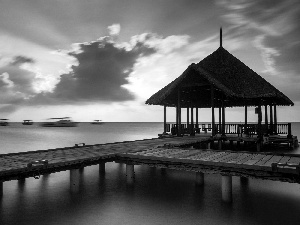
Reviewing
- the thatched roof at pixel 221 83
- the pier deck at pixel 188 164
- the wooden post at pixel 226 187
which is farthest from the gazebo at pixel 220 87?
the wooden post at pixel 226 187

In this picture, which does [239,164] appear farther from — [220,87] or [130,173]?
[220,87]

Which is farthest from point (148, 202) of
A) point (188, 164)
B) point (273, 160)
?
point (273, 160)

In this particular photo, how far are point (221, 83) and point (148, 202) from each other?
10.0 meters

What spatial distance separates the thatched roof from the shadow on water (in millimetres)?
6868

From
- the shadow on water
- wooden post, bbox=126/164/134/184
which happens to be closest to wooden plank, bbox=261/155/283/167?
the shadow on water

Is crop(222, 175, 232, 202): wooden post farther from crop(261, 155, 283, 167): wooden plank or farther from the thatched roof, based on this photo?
the thatched roof

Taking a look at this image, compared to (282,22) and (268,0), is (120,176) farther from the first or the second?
(282,22)

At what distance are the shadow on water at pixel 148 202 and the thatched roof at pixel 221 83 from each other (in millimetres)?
6868

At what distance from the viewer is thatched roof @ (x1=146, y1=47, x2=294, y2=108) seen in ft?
54.4

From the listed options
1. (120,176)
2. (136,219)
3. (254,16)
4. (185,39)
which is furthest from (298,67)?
(136,219)

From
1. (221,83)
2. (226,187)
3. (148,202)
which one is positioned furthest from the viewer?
(221,83)

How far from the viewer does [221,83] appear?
16.1 metres

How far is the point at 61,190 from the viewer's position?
10562 mm

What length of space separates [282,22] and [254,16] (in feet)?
8.95
